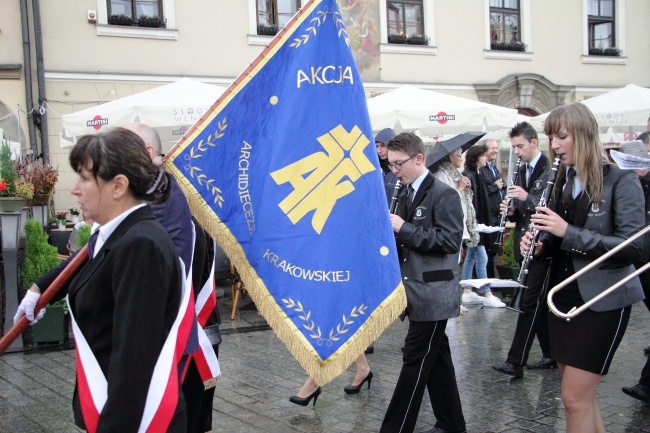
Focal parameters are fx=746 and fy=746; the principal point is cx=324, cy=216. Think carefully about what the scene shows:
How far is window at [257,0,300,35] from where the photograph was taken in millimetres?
16234

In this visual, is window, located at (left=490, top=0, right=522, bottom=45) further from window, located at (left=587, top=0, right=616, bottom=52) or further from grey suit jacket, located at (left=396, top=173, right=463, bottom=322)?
grey suit jacket, located at (left=396, top=173, right=463, bottom=322)

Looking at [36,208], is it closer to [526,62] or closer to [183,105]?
[183,105]

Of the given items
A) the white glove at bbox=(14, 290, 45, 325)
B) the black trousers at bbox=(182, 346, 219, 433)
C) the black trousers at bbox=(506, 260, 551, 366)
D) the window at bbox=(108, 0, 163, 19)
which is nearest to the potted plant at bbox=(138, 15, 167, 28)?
the window at bbox=(108, 0, 163, 19)

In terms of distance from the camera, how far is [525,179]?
704 cm

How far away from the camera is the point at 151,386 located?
2.20 m

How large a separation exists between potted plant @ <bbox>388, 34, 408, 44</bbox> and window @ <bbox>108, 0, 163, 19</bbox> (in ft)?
17.9

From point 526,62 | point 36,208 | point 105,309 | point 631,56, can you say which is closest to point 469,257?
point 36,208

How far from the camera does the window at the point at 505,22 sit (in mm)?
19125

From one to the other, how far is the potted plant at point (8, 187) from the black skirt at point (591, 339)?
20.0 ft

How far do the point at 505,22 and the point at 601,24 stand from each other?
3407 mm

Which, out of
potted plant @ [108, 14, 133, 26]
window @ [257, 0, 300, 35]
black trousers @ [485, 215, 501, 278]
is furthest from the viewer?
window @ [257, 0, 300, 35]

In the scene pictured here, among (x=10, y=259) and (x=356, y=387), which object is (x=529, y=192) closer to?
(x=356, y=387)

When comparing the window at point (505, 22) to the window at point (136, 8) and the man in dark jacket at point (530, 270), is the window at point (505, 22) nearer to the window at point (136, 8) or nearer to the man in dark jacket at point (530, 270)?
the window at point (136, 8)

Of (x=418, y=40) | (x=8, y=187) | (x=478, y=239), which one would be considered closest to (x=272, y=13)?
(x=418, y=40)
